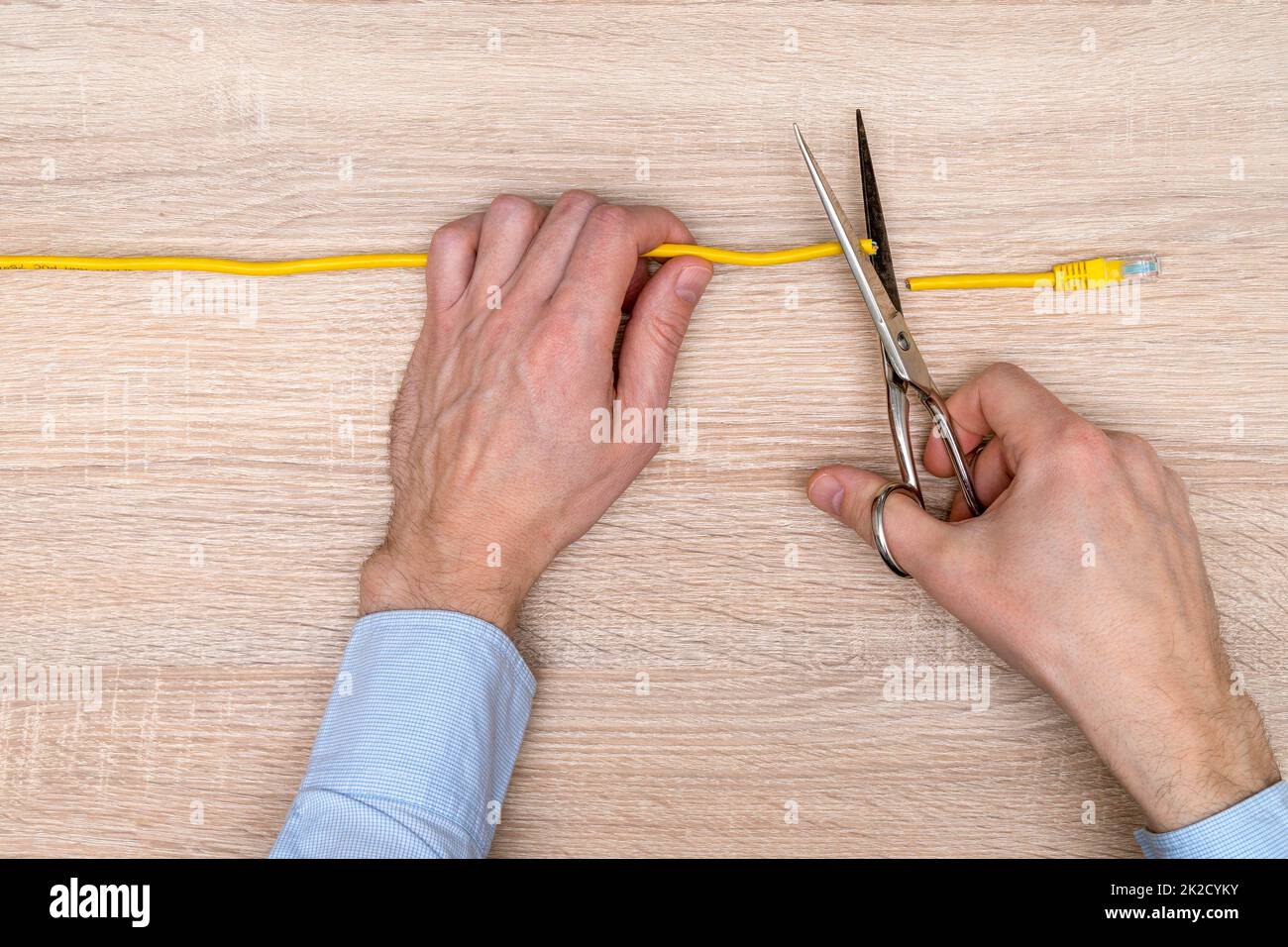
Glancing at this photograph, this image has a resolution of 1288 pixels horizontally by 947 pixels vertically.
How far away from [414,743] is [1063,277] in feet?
2.07

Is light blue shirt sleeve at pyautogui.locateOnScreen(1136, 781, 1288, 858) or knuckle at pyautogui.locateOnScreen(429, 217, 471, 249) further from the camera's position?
knuckle at pyautogui.locateOnScreen(429, 217, 471, 249)

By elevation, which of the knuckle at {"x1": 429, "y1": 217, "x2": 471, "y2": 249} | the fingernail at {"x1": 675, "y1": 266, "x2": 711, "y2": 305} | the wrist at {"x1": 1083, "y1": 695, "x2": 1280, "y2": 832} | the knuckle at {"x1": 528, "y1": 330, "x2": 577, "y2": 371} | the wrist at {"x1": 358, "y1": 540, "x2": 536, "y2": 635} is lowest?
the wrist at {"x1": 1083, "y1": 695, "x2": 1280, "y2": 832}

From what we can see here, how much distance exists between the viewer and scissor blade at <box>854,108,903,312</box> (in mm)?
A: 708

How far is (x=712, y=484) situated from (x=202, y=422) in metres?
0.43

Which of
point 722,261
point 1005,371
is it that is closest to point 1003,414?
point 1005,371

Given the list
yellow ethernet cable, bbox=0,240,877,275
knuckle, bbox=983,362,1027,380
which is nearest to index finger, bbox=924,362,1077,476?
knuckle, bbox=983,362,1027,380

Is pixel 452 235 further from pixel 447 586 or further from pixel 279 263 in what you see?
pixel 447 586

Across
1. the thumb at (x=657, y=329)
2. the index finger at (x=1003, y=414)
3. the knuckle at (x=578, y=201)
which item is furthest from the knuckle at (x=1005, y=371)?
the knuckle at (x=578, y=201)

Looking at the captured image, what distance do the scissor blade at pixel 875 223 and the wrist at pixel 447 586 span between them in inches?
14.6

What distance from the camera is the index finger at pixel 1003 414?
664mm

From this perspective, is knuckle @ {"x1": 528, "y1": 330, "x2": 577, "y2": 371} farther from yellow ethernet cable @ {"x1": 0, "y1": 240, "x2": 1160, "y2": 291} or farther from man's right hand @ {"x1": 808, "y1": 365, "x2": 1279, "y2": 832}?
man's right hand @ {"x1": 808, "y1": 365, "x2": 1279, "y2": 832}

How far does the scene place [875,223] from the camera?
2.33ft

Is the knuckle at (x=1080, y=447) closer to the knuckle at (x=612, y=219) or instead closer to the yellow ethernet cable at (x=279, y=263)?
the yellow ethernet cable at (x=279, y=263)
